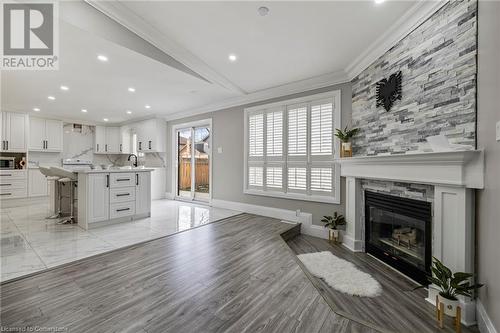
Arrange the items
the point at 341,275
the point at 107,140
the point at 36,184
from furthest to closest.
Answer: the point at 107,140 < the point at 36,184 < the point at 341,275

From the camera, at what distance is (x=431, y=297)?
6.57 ft

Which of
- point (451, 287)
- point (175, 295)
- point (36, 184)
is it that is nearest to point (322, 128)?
point (451, 287)

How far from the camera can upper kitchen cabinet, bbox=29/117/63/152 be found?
618 centimetres

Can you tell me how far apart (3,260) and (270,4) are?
12.7 ft

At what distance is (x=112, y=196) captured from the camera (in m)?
3.72

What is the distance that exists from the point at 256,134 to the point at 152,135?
3712mm

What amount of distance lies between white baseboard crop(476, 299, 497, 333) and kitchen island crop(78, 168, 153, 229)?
463cm

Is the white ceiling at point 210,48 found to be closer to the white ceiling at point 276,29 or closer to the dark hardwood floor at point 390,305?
the white ceiling at point 276,29

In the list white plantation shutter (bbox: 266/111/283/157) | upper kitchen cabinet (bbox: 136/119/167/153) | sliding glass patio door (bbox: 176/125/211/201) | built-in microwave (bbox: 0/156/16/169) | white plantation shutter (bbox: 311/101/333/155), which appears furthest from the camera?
upper kitchen cabinet (bbox: 136/119/167/153)

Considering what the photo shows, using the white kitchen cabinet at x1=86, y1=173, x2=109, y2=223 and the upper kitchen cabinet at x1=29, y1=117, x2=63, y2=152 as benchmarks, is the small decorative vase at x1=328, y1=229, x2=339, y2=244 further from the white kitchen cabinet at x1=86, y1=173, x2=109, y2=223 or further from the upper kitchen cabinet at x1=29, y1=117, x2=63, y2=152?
the upper kitchen cabinet at x1=29, y1=117, x2=63, y2=152

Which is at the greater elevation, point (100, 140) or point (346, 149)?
point (100, 140)

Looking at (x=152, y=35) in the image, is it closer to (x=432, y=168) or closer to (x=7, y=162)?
(x=432, y=168)

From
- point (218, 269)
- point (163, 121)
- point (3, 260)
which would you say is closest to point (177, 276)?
point (218, 269)

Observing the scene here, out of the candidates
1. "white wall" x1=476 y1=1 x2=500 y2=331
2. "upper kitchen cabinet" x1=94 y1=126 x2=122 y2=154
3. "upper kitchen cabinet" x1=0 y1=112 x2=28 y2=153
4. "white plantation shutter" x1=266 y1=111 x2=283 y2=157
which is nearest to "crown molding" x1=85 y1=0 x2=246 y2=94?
"white plantation shutter" x1=266 y1=111 x2=283 y2=157
